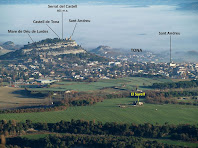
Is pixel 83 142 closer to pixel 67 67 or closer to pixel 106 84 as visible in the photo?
pixel 106 84

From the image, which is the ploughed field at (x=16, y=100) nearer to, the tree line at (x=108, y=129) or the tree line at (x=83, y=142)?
the tree line at (x=108, y=129)

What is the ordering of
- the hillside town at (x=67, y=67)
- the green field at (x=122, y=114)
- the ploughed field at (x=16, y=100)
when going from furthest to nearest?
the hillside town at (x=67, y=67) → the ploughed field at (x=16, y=100) → the green field at (x=122, y=114)

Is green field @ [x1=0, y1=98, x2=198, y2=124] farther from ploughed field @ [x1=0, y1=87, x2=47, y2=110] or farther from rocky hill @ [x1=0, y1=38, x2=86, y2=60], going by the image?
rocky hill @ [x1=0, y1=38, x2=86, y2=60]

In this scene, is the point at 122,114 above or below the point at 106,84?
below

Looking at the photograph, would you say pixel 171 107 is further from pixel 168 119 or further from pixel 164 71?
pixel 164 71

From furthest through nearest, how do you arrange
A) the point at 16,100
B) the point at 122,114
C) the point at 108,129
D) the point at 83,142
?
the point at 16,100
the point at 122,114
the point at 108,129
the point at 83,142

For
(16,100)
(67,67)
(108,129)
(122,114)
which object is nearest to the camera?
(108,129)

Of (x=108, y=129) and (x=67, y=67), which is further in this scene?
(x=67, y=67)

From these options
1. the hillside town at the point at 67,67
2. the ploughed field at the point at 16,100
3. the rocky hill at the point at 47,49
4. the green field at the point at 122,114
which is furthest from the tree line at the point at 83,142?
the rocky hill at the point at 47,49

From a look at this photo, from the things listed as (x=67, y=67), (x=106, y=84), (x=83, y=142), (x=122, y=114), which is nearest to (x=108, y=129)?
(x=83, y=142)
